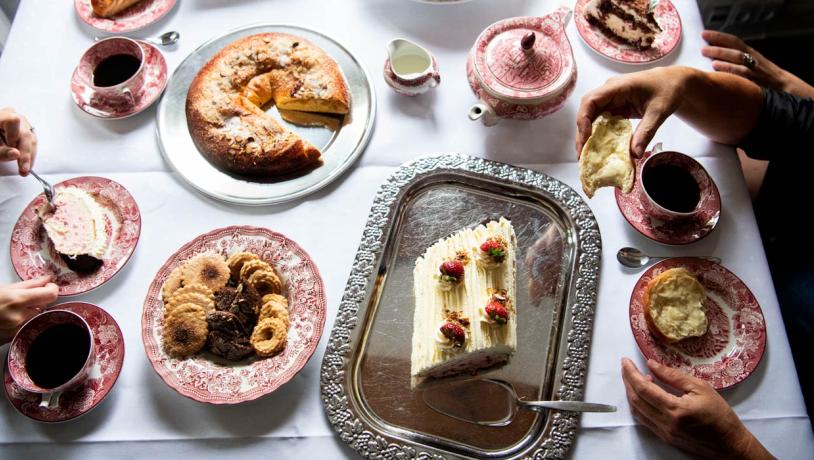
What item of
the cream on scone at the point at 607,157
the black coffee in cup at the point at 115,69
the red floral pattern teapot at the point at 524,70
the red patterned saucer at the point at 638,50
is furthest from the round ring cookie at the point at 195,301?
the red patterned saucer at the point at 638,50

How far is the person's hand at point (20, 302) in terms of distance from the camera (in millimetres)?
1690

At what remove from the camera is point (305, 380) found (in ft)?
5.85

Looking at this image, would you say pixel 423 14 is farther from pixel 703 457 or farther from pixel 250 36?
pixel 703 457

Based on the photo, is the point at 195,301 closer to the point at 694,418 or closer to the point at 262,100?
the point at 262,100

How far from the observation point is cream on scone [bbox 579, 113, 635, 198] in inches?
70.0

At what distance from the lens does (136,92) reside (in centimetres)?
218

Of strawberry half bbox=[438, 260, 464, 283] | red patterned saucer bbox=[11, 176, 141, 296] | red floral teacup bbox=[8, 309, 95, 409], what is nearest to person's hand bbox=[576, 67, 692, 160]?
strawberry half bbox=[438, 260, 464, 283]

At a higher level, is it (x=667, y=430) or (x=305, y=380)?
(x=667, y=430)

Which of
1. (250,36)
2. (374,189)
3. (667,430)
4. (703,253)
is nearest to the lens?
(667,430)

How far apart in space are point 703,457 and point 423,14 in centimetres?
186

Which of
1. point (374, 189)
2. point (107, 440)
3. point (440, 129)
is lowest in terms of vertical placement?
point (107, 440)

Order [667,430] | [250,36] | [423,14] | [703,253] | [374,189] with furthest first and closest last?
[423,14] < [250,36] < [374,189] < [703,253] < [667,430]

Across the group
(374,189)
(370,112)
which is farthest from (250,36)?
(374,189)

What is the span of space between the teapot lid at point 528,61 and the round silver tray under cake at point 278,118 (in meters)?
0.44
